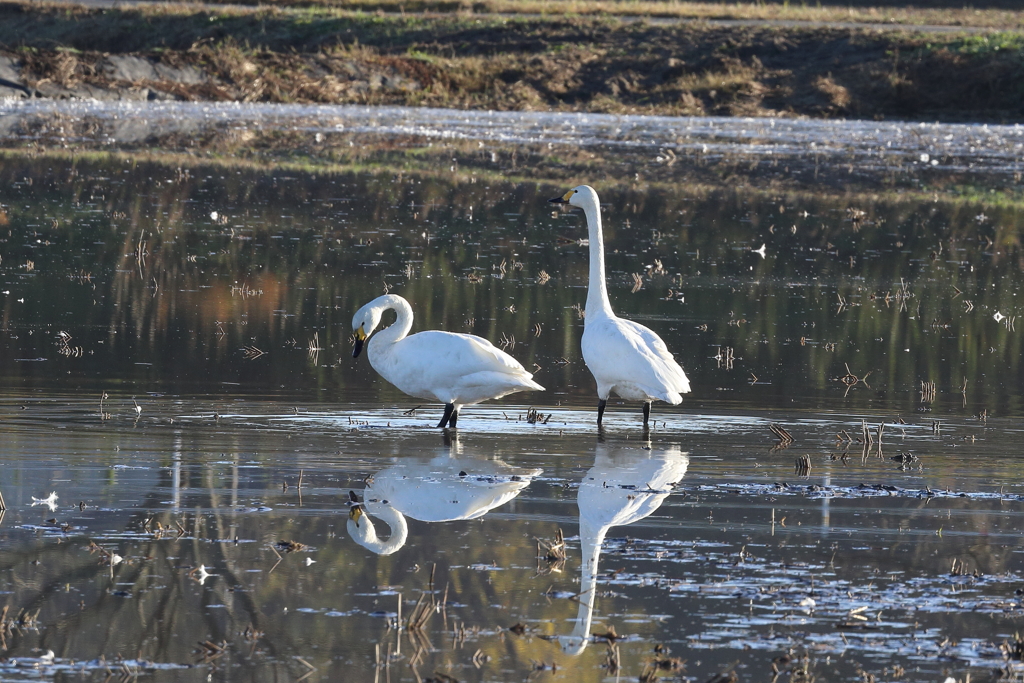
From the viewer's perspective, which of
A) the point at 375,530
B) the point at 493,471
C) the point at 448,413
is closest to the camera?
the point at 375,530

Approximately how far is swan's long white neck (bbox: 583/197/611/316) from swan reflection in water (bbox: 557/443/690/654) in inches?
65.9

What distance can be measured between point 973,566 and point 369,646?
107 inches

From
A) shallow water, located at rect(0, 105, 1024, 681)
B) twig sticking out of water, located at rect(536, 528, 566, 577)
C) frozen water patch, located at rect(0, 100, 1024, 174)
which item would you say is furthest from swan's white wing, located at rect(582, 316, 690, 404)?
frozen water patch, located at rect(0, 100, 1024, 174)

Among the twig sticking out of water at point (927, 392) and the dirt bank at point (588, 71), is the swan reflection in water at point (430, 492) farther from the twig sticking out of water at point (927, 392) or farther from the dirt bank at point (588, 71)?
the dirt bank at point (588, 71)

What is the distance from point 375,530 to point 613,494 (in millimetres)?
1424

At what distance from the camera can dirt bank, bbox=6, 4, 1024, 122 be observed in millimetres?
41906

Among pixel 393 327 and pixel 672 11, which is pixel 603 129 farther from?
pixel 393 327

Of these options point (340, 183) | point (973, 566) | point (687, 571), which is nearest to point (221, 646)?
point (687, 571)

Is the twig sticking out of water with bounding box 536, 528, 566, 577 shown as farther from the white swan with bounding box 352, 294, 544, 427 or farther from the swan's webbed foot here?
the swan's webbed foot

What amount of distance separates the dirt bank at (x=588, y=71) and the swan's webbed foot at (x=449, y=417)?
1254 inches

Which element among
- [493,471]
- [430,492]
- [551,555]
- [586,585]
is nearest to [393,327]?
[493,471]

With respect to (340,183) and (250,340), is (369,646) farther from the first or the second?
(340,183)

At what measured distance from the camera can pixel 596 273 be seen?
10.8 meters

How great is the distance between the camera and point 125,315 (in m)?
13.3
